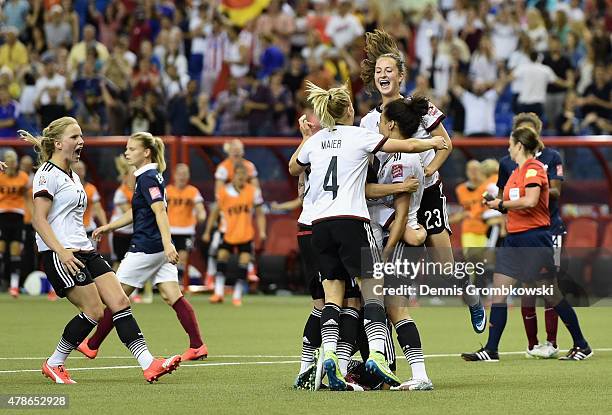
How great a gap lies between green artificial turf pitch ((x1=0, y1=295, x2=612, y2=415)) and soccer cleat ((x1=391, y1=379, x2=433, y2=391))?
0.29ft

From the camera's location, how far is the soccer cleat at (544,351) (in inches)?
522

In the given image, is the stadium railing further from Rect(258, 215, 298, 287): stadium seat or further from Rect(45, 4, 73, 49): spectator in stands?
Rect(45, 4, 73, 49): spectator in stands

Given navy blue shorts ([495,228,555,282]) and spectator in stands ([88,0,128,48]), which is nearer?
navy blue shorts ([495,228,555,282])

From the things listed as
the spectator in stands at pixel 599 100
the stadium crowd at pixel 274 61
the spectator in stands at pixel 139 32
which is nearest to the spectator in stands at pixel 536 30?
the stadium crowd at pixel 274 61

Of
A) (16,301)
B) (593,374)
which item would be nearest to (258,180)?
(16,301)

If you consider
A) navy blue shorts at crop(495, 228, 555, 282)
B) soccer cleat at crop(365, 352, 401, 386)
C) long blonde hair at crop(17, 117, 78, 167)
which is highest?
long blonde hair at crop(17, 117, 78, 167)

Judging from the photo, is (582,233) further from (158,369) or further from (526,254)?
(158,369)

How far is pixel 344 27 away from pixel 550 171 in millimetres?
13790

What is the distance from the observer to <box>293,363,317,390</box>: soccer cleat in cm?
1038

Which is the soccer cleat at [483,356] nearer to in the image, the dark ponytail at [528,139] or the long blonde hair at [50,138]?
the dark ponytail at [528,139]

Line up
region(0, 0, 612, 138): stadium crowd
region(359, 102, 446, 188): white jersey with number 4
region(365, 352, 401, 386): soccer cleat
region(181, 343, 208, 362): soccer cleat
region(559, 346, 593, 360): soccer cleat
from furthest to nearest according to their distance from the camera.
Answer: region(0, 0, 612, 138): stadium crowd, region(559, 346, 593, 360): soccer cleat, region(181, 343, 208, 362): soccer cleat, region(359, 102, 446, 188): white jersey with number 4, region(365, 352, 401, 386): soccer cleat

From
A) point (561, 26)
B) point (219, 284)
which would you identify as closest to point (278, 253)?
point (219, 284)

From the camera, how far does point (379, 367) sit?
32.2ft

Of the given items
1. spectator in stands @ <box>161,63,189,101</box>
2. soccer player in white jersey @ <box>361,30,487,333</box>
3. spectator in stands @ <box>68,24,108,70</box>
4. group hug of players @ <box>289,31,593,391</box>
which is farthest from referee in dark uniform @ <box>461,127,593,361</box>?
spectator in stands @ <box>68,24,108,70</box>
